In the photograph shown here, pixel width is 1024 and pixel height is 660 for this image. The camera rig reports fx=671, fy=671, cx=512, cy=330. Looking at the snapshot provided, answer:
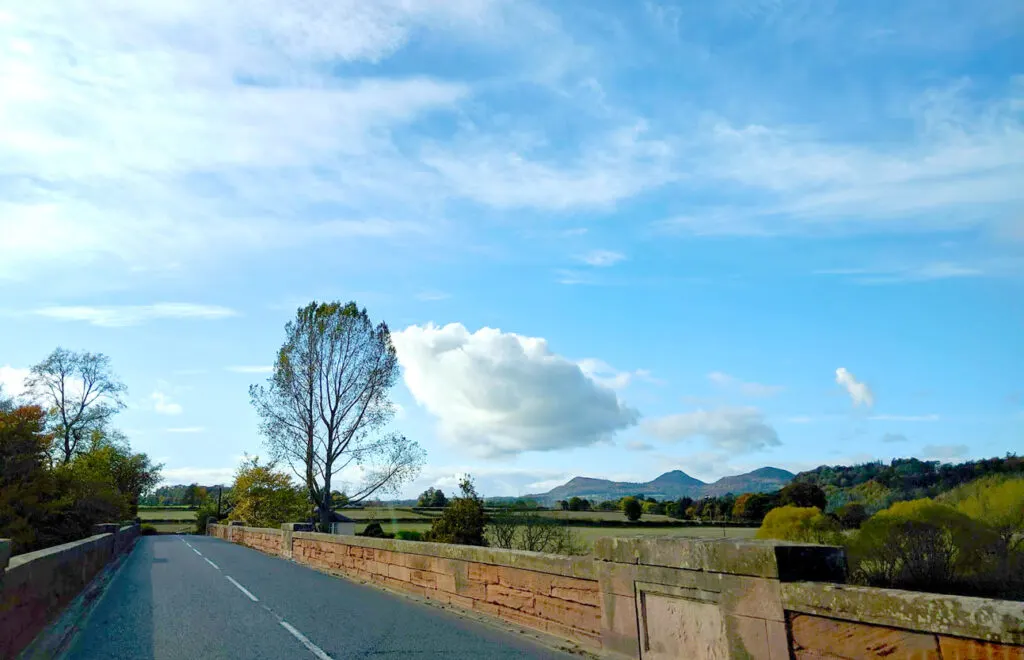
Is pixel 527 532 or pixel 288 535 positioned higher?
pixel 288 535

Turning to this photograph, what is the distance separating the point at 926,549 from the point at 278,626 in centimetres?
1997

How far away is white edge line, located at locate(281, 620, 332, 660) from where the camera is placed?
7.61 metres

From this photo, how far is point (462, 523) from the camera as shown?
29.6 meters

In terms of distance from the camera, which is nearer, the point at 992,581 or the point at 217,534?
the point at 992,581

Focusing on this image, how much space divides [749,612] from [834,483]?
6449 cm

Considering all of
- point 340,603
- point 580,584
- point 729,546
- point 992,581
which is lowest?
point 992,581

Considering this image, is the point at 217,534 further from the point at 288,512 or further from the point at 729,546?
the point at 729,546

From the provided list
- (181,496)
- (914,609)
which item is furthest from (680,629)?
(181,496)

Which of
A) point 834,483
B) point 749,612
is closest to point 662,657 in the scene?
point 749,612

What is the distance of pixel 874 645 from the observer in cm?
439

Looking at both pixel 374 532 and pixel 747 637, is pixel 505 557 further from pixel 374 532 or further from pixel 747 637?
pixel 374 532

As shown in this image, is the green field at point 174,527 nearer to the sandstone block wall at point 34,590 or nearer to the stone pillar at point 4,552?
the sandstone block wall at point 34,590

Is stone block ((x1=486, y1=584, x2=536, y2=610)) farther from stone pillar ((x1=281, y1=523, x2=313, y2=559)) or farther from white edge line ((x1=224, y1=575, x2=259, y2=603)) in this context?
stone pillar ((x1=281, y1=523, x2=313, y2=559))

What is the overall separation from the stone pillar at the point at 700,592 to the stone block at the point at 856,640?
17 centimetres
